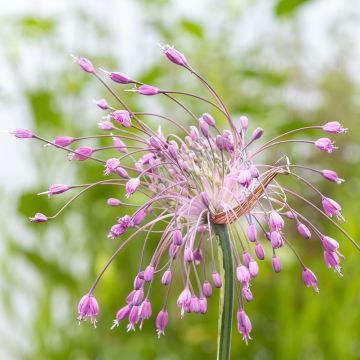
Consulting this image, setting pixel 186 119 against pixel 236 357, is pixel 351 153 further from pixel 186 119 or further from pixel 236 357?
pixel 236 357

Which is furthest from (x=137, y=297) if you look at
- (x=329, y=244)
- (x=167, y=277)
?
(x=329, y=244)

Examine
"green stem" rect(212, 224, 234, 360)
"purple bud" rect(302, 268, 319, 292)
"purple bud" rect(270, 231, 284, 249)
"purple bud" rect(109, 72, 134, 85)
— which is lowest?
"green stem" rect(212, 224, 234, 360)

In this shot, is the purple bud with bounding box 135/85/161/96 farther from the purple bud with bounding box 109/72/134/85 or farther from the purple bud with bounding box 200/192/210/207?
the purple bud with bounding box 200/192/210/207

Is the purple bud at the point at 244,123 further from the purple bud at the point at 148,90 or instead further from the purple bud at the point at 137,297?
the purple bud at the point at 137,297

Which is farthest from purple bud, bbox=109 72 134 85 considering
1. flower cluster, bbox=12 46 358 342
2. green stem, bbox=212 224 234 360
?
green stem, bbox=212 224 234 360

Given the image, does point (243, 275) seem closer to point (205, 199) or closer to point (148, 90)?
point (205, 199)

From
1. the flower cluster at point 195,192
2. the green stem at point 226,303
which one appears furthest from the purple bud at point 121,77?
the green stem at point 226,303

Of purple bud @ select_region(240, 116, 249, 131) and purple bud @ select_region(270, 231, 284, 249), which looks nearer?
purple bud @ select_region(270, 231, 284, 249)
